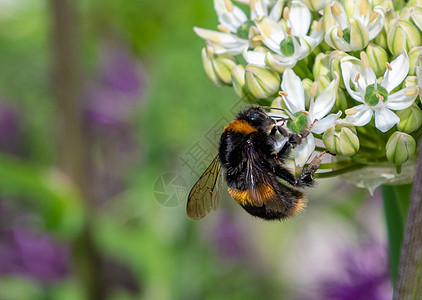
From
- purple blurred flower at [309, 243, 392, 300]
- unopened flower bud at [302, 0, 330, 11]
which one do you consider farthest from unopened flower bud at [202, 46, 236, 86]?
purple blurred flower at [309, 243, 392, 300]

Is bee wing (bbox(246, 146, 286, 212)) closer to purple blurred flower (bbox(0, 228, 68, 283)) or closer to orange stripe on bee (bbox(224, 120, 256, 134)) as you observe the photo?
orange stripe on bee (bbox(224, 120, 256, 134))

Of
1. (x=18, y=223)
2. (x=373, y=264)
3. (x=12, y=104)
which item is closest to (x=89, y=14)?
(x=12, y=104)

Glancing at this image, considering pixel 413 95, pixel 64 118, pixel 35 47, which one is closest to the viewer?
pixel 413 95

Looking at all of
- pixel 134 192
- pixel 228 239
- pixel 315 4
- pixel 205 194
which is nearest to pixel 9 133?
pixel 134 192

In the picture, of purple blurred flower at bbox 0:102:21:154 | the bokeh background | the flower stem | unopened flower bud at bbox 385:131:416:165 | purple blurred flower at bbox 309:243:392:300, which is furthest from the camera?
purple blurred flower at bbox 0:102:21:154

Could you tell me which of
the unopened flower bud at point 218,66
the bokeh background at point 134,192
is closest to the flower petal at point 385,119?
the unopened flower bud at point 218,66

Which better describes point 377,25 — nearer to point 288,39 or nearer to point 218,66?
point 288,39

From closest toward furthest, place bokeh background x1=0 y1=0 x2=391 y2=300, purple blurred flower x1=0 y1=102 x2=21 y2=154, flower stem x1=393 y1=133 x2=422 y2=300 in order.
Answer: flower stem x1=393 y1=133 x2=422 y2=300
bokeh background x1=0 y1=0 x2=391 y2=300
purple blurred flower x1=0 y1=102 x2=21 y2=154

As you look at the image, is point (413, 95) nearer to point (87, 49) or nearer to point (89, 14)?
point (89, 14)
